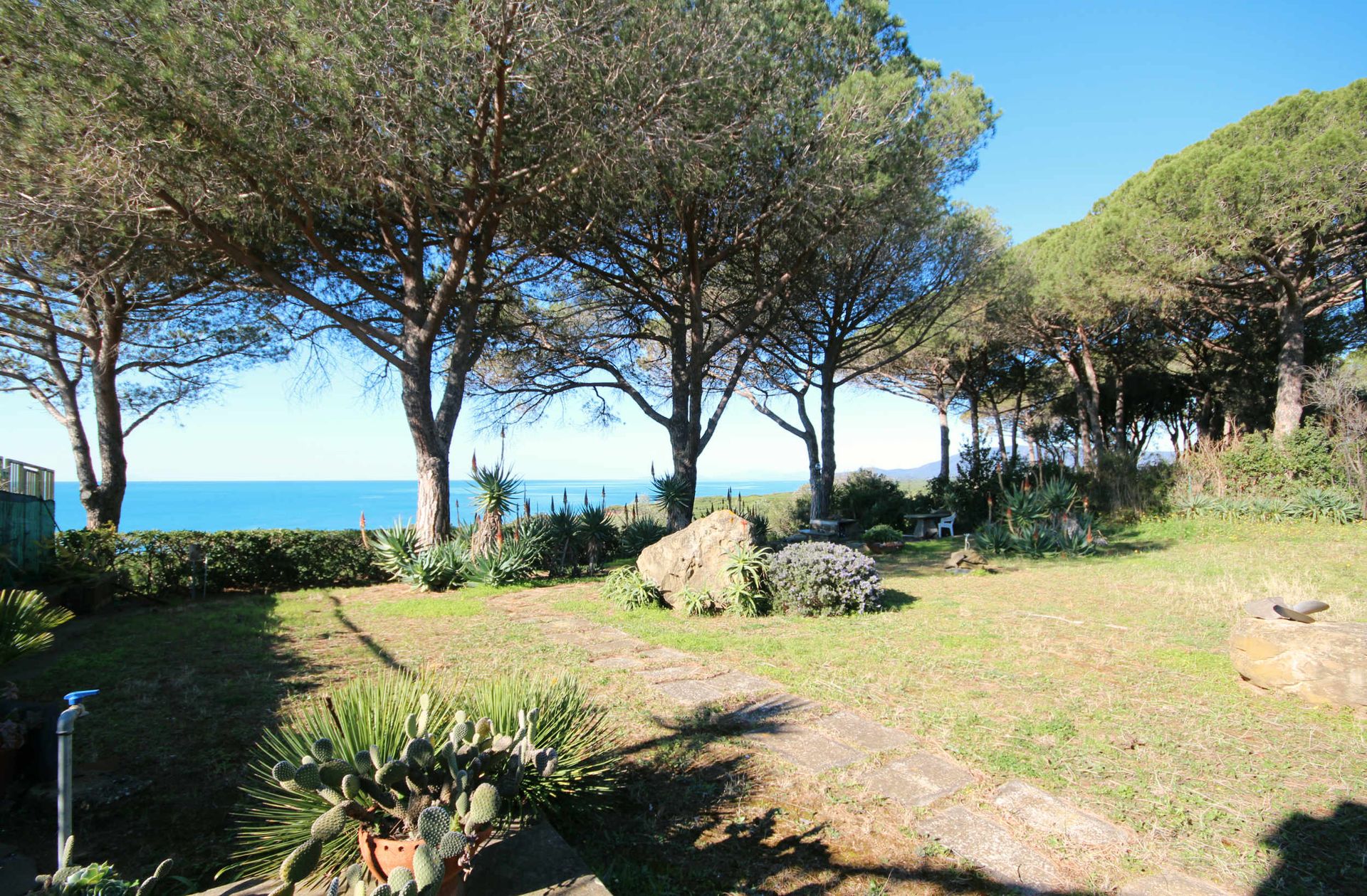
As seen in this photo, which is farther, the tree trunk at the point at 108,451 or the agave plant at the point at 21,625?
the tree trunk at the point at 108,451

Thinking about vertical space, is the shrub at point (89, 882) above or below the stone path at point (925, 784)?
above

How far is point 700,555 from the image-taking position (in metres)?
7.55

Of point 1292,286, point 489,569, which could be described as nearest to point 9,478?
point 489,569

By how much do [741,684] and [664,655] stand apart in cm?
101

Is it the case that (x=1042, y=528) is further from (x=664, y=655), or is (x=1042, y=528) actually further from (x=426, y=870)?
(x=426, y=870)

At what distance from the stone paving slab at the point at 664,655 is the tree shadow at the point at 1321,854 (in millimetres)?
3507

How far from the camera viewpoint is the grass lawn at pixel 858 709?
8.04 feet

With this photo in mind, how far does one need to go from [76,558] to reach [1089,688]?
1009 cm

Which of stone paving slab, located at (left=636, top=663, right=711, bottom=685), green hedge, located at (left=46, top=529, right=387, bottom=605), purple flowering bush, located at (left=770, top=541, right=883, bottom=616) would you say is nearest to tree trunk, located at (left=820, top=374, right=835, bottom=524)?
purple flowering bush, located at (left=770, top=541, right=883, bottom=616)

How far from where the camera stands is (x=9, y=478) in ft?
25.1

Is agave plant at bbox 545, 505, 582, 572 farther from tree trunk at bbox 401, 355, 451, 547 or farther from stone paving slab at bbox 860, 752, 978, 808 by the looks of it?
stone paving slab at bbox 860, 752, 978, 808

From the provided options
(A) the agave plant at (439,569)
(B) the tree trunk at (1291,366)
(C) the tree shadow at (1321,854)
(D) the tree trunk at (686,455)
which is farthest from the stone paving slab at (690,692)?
(B) the tree trunk at (1291,366)

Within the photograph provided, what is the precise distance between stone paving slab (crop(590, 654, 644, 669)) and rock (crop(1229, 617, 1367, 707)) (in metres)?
3.99

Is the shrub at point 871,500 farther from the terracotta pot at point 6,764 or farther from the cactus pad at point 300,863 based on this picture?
the cactus pad at point 300,863
